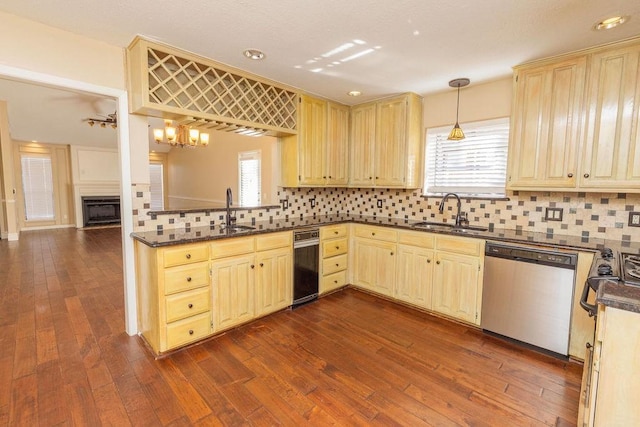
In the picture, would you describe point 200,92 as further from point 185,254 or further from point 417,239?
point 417,239

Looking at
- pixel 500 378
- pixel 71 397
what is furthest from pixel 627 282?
pixel 71 397

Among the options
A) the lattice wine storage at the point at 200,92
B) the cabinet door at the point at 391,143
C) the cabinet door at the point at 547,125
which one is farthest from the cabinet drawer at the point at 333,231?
the cabinet door at the point at 547,125

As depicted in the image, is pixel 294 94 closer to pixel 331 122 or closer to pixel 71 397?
pixel 331 122

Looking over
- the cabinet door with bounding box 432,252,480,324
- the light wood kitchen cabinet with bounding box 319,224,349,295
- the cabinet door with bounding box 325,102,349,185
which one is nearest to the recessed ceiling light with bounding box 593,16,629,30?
the cabinet door with bounding box 432,252,480,324

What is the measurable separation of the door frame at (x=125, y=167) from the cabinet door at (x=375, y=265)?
7.87 ft

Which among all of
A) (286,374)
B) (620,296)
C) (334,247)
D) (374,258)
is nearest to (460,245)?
(374,258)

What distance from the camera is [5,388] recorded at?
6.30 ft

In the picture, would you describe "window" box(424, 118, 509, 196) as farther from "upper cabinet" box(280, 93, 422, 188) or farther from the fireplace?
the fireplace

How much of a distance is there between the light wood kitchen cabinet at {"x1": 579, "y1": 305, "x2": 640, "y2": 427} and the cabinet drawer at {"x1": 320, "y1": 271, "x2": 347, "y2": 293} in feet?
8.44

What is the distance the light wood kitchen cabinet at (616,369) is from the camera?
1.13 metres

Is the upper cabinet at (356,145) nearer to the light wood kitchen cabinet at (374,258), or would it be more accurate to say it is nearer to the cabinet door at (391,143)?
the cabinet door at (391,143)

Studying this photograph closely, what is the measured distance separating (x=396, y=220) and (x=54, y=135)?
8377 mm

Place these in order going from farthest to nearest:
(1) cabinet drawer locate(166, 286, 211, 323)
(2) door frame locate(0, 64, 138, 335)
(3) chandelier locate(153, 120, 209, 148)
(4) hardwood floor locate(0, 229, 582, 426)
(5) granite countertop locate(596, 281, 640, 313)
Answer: (3) chandelier locate(153, 120, 209, 148) → (1) cabinet drawer locate(166, 286, 211, 323) → (2) door frame locate(0, 64, 138, 335) → (4) hardwood floor locate(0, 229, 582, 426) → (5) granite countertop locate(596, 281, 640, 313)

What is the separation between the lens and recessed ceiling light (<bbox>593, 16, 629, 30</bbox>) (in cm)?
192
